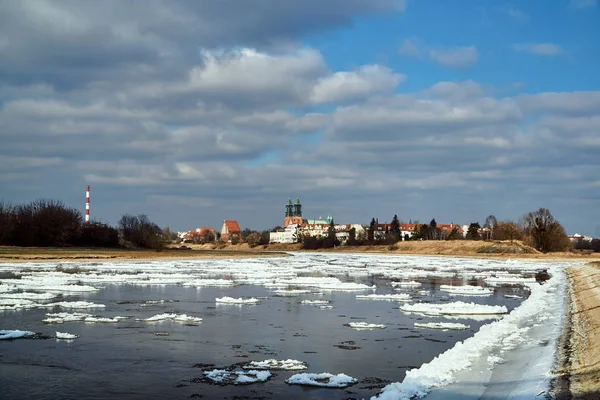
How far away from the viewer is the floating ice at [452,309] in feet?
56.0

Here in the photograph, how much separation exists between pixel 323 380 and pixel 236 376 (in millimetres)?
1262

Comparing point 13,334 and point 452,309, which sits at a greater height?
point 13,334

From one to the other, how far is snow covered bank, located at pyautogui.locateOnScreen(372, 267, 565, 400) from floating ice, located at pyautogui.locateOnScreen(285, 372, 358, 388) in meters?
0.67

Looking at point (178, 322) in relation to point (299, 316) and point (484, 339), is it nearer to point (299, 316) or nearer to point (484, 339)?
point (299, 316)

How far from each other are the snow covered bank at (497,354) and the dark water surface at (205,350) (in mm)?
393

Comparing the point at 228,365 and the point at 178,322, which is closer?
the point at 228,365

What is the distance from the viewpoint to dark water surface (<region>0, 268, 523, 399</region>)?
8.07 metres

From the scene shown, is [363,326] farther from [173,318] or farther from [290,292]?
[290,292]

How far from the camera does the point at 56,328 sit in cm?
1270

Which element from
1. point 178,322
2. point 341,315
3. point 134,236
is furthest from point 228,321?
point 134,236

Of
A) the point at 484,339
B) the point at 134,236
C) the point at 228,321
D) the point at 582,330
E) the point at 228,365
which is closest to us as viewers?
the point at 228,365

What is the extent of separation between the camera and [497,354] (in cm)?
1082

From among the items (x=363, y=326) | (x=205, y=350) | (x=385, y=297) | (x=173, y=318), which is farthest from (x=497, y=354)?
(x=385, y=297)

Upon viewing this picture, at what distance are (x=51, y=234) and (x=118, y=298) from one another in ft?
175
